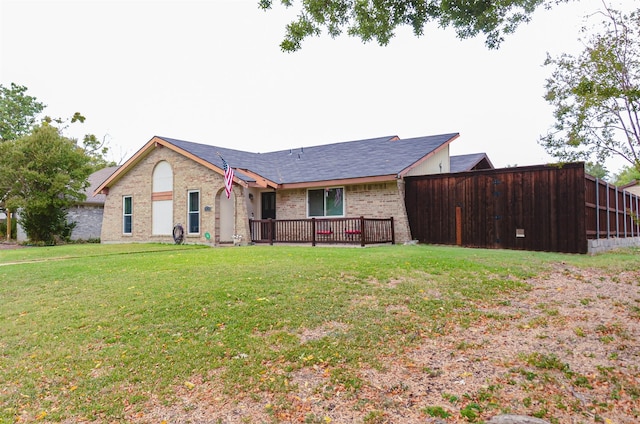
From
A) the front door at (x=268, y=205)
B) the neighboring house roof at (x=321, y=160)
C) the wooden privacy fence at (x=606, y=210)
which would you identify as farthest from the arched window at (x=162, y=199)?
the wooden privacy fence at (x=606, y=210)

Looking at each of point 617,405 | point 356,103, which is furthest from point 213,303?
point 356,103

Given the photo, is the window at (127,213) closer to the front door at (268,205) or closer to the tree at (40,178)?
the tree at (40,178)

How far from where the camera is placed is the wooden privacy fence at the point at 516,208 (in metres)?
13.3

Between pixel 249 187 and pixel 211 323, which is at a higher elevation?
pixel 249 187

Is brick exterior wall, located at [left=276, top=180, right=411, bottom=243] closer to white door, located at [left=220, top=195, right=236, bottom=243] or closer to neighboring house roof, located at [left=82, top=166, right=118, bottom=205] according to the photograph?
white door, located at [left=220, top=195, right=236, bottom=243]

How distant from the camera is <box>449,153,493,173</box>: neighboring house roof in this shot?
20016 mm

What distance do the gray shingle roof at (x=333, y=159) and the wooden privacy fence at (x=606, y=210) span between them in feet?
18.9

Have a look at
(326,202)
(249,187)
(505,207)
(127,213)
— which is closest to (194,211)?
(249,187)

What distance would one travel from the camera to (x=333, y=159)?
1967 cm

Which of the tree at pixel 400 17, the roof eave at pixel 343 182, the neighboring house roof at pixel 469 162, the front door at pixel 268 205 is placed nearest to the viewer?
the tree at pixel 400 17

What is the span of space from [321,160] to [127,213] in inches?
394

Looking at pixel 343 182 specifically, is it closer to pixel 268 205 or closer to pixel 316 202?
pixel 316 202

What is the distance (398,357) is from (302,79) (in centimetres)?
1481

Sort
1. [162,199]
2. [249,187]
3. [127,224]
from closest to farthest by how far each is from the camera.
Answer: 1. [249,187]
2. [162,199]
3. [127,224]
